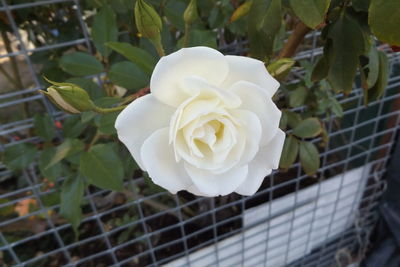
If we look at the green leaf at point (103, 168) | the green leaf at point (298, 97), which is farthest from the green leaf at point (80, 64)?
the green leaf at point (298, 97)

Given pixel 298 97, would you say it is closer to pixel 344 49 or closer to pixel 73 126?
pixel 344 49

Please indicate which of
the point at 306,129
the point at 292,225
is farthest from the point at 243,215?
the point at 306,129

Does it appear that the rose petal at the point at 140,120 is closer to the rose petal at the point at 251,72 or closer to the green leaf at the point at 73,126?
the rose petal at the point at 251,72

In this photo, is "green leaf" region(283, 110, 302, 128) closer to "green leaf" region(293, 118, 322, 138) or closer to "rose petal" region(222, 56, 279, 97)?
"green leaf" region(293, 118, 322, 138)

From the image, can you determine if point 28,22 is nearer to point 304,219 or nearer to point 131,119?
point 131,119

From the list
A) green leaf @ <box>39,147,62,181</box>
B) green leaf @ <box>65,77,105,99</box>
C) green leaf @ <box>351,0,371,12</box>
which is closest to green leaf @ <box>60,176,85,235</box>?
green leaf @ <box>39,147,62,181</box>

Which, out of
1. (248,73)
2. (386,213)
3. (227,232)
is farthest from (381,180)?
(248,73)
